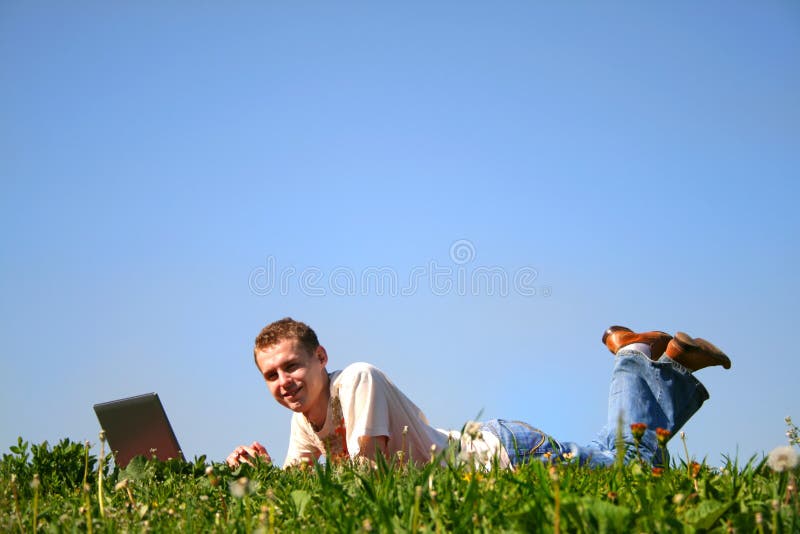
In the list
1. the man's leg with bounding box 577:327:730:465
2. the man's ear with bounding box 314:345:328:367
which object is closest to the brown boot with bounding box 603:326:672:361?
the man's leg with bounding box 577:327:730:465

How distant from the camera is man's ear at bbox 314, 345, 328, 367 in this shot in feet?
22.7

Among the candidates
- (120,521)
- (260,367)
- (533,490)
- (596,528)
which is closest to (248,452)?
(260,367)

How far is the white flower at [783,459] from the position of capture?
3.32 m

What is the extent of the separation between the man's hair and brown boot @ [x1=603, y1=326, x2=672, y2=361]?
3244mm

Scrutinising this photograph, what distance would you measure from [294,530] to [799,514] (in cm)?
196

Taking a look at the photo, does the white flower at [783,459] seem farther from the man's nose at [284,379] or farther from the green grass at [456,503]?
the man's nose at [284,379]

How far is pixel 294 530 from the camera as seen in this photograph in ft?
11.0

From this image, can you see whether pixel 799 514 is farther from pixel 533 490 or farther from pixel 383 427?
pixel 383 427

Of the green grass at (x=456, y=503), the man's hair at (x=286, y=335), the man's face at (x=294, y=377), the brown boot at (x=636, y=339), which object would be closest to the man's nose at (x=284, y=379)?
the man's face at (x=294, y=377)

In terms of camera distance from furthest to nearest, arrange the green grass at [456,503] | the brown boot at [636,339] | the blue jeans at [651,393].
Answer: the brown boot at [636,339] < the blue jeans at [651,393] < the green grass at [456,503]

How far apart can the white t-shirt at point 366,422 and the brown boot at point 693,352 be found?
2.34 meters

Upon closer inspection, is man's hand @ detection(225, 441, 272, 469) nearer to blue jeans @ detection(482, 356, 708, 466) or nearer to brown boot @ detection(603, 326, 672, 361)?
blue jeans @ detection(482, 356, 708, 466)

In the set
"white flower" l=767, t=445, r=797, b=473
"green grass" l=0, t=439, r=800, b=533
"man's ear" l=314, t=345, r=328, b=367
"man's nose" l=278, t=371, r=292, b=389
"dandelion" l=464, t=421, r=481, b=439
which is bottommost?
"green grass" l=0, t=439, r=800, b=533

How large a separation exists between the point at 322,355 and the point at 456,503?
3750 mm
